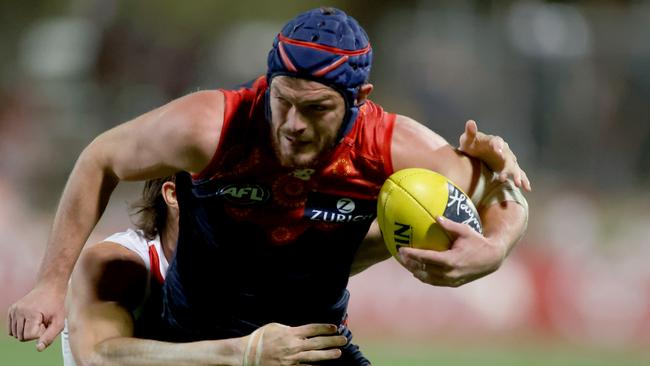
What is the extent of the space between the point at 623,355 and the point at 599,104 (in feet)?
9.06

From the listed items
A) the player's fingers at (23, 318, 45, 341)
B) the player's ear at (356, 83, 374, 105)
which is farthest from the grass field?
the player's ear at (356, 83, 374, 105)

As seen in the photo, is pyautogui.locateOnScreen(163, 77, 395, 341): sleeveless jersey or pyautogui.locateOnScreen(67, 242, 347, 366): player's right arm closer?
pyautogui.locateOnScreen(67, 242, 347, 366): player's right arm

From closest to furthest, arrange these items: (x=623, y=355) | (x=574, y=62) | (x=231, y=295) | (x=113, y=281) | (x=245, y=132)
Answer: (x=245, y=132), (x=231, y=295), (x=113, y=281), (x=623, y=355), (x=574, y=62)

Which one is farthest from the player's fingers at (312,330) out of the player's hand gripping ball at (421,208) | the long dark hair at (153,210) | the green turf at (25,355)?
the green turf at (25,355)

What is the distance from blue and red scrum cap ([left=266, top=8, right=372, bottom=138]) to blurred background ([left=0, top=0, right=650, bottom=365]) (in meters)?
5.33

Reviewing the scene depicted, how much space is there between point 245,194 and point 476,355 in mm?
4809

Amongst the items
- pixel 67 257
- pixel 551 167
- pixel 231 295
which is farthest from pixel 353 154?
pixel 551 167

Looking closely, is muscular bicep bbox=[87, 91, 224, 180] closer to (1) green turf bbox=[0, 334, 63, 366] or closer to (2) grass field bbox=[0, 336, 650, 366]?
(1) green turf bbox=[0, 334, 63, 366]

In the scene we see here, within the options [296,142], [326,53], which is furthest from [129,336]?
[326,53]

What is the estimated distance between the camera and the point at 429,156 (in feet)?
14.6

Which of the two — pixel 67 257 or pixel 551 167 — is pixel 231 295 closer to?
pixel 67 257

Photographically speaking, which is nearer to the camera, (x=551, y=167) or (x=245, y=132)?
(x=245, y=132)

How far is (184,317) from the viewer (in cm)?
488

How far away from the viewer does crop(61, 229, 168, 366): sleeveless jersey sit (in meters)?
5.27
